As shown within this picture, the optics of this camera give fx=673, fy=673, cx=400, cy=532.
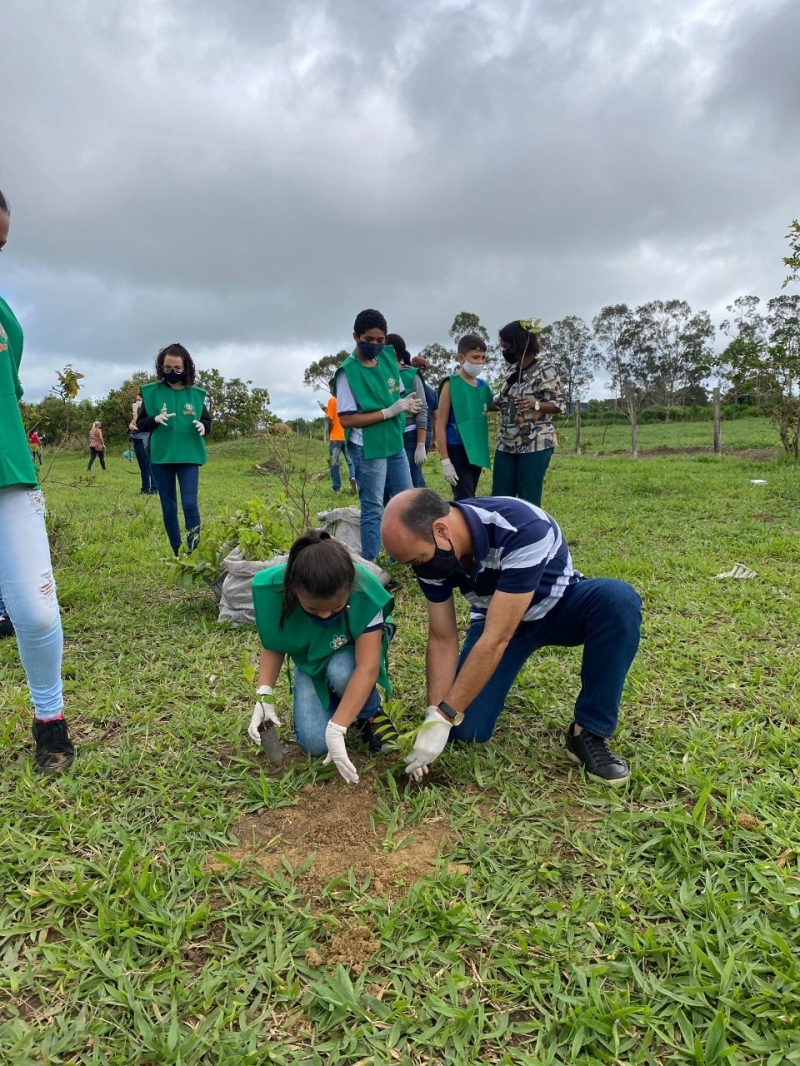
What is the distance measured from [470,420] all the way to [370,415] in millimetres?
892

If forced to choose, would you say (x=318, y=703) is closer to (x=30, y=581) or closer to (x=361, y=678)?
(x=361, y=678)

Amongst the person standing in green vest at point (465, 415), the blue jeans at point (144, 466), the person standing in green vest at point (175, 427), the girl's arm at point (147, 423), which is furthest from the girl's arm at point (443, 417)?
the blue jeans at point (144, 466)

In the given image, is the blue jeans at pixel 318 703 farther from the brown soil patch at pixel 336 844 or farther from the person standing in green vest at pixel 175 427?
the person standing in green vest at pixel 175 427

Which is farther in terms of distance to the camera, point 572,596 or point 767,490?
point 767,490

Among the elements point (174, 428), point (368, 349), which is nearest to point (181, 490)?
point (174, 428)

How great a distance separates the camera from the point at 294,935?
159cm

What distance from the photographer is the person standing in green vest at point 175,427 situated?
4188 mm

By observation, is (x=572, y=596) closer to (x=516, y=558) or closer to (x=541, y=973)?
(x=516, y=558)

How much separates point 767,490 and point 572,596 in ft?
20.0

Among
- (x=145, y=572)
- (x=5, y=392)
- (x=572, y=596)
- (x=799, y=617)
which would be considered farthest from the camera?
(x=145, y=572)

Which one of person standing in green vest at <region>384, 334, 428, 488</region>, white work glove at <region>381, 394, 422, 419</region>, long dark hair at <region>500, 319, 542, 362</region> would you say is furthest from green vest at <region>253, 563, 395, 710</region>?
person standing in green vest at <region>384, 334, 428, 488</region>

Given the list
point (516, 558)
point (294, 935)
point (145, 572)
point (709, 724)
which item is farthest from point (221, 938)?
point (145, 572)

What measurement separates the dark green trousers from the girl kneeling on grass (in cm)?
211

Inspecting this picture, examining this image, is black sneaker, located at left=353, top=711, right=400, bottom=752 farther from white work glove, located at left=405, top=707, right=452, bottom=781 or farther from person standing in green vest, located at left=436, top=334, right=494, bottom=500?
person standing in green vest, located at left=436, top=334, right=494, bottom=500
